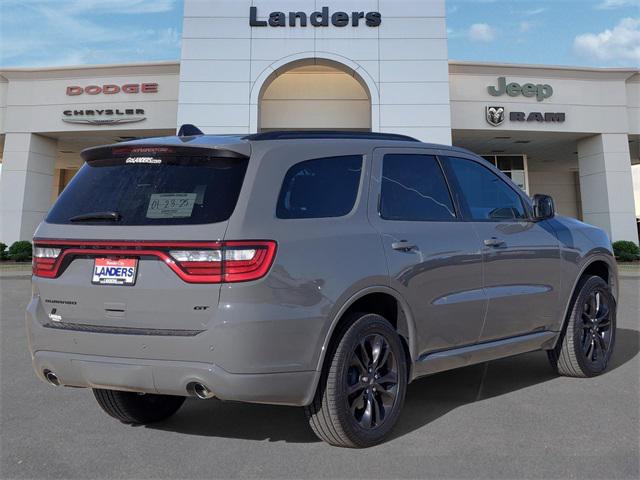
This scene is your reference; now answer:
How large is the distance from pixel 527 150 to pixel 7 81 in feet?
82.7

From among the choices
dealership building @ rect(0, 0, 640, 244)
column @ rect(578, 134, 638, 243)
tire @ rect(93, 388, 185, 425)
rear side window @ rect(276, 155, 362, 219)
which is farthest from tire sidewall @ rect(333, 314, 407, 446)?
column @ rect(578, 134, 638, 243)

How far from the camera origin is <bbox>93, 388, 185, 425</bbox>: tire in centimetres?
382

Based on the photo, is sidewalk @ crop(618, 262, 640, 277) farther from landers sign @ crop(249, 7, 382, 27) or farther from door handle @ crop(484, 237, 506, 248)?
door handle @ crop(484, 237, 506, 248)

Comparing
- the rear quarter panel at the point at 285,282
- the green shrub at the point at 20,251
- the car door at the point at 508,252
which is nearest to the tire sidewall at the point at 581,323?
the car door at the point at 508,252

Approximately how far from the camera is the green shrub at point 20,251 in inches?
→ 892

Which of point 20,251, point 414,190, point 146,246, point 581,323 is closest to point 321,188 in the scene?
point 414,190

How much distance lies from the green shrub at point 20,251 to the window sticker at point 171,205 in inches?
868

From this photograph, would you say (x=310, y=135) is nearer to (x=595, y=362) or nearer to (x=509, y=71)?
(x=595, y=362)

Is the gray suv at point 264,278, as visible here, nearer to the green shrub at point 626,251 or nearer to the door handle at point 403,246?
the door handle at point 403,246

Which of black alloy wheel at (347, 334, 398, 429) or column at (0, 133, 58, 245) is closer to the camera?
black alloy wheel at (347, 334, 398, 429)

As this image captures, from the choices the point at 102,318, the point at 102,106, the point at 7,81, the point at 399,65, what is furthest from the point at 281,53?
the point at 102,318

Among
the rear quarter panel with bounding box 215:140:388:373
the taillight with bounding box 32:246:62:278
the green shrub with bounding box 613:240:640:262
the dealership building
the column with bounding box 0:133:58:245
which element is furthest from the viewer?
the column with bounding box 0:133:58:245

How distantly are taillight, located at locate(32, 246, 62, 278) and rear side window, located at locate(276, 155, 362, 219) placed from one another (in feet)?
4.46

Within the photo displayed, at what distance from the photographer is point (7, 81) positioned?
24828 millimetres
